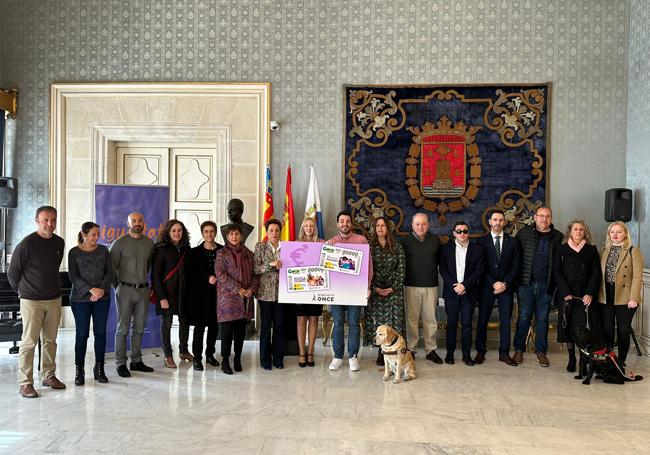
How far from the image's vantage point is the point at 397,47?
297 inches

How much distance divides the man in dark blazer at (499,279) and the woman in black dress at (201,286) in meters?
2.74

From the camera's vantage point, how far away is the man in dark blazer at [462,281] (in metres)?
5.79

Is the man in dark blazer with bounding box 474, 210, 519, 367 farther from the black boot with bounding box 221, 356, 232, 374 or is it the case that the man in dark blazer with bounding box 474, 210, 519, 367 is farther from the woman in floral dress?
the black boot with bounding box 221, 356, 232, 374

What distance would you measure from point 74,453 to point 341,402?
1.98 m

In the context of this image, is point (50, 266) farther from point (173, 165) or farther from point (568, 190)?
point (568, 190)

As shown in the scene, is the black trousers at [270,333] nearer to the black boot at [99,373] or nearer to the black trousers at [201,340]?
the black trousers at [201,340]

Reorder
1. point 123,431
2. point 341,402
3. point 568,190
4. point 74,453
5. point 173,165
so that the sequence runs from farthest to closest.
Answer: point 173,165
point 568,190
point 341,402
point 123,431
point 74,453

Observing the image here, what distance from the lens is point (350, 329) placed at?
5590mm

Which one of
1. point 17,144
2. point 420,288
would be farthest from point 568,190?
point 17,144

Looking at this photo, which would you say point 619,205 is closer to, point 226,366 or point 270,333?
point 270,333

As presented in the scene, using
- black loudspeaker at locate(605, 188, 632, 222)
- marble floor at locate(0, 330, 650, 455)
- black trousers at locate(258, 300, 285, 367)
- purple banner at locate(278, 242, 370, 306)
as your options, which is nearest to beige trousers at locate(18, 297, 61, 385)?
marble floor at locate(0, 330, 650, 455)

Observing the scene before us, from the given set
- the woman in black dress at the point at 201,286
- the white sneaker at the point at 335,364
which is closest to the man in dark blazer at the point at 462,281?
the white sneaker at the point at 335,364

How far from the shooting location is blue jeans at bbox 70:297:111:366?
4961 mm

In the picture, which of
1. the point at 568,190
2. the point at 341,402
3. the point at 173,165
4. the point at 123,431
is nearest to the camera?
the point at 123,431
